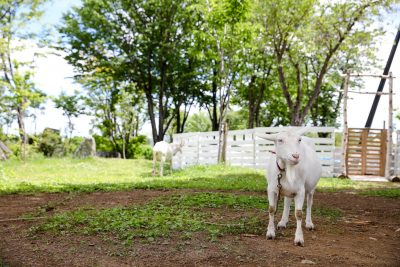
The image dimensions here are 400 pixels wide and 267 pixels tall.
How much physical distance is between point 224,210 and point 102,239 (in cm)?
253

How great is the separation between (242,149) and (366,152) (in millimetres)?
4640

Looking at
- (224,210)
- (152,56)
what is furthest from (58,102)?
(224,210)

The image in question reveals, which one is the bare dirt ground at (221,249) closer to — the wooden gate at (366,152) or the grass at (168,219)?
the grass at (168,219)

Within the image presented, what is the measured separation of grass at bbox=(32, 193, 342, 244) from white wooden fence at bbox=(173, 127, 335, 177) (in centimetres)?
650

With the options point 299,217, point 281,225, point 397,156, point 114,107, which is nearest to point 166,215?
point 281,225

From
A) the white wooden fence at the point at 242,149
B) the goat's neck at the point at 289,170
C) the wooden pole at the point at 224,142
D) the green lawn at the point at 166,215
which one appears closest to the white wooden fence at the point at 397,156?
the white wooden fence at the point at 242,149

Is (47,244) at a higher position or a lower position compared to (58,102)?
lower

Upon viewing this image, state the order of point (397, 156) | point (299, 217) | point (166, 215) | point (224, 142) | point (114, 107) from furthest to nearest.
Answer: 1. point (114, 107)
2. point (224, 142)
3. point (397, 156)
4. point (166, 215)
5. point (299, 217)

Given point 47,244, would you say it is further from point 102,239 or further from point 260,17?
point 260,17

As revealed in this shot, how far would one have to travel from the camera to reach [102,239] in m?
5.03

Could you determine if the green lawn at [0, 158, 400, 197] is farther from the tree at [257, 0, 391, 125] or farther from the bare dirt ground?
the tree at [257, 0, 391, 125]

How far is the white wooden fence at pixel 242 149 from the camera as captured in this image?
15242 mm

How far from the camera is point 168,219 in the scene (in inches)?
237

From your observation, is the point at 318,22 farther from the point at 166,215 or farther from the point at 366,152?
the point at 166,215
